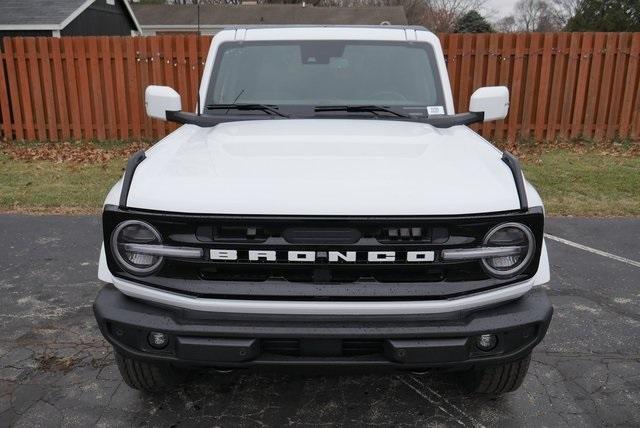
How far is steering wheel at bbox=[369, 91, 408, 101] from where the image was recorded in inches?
148

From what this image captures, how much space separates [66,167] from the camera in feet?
30.7

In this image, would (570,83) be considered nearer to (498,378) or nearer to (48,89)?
(498,378)

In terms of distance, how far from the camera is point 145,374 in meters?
2.85

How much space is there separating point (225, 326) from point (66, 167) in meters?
8.06

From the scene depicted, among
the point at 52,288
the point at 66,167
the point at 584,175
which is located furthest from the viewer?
the point at 66,167

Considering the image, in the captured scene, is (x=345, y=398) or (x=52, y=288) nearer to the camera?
(x=345, y=398)

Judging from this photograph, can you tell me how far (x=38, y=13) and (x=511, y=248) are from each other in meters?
19.2

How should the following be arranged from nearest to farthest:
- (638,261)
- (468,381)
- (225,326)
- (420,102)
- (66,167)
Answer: (225,326) < (468,381) < (420,102) < (638,261) < (66,167)

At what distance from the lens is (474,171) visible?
8.34 ft

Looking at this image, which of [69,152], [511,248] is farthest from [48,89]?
[511,248]

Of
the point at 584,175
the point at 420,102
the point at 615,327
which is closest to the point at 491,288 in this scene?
the point at 420,102

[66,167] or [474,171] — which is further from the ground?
[474,171]

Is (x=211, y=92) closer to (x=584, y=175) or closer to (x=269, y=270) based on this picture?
(x=269, y=270)

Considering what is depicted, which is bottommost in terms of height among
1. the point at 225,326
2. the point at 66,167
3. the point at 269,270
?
the point at 66,167
